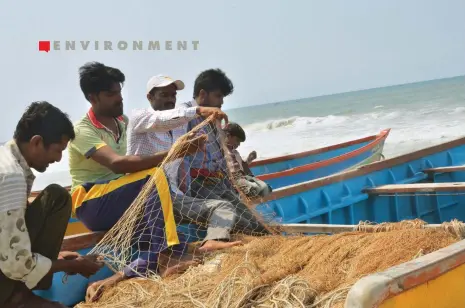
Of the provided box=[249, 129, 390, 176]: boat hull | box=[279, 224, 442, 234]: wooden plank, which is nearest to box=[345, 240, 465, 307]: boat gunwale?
box=[279, 224, 442, 234]: wooden plank

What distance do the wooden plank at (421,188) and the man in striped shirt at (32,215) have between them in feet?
11.9

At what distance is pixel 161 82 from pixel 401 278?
Answer: 9.06ft

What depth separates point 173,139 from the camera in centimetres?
418

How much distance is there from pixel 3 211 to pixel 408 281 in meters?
1.79

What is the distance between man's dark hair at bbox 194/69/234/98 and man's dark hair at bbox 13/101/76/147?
1773 mm

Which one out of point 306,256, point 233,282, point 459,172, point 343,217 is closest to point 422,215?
point 343,217

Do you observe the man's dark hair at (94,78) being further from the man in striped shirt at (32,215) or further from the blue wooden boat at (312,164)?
the blue wooden boat at (312,164)

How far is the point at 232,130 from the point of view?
5824 mm

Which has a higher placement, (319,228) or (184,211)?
(184,211)

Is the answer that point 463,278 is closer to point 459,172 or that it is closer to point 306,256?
point 306,256

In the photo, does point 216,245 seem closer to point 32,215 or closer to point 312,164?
point 32,215

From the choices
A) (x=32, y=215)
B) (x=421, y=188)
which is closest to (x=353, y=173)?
(x=421, y=188)

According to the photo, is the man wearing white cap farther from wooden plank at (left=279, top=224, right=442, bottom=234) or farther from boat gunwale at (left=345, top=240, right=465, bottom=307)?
boat gunwale at (left=345, top=240, right=465, bottom=307)

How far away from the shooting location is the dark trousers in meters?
2.79
